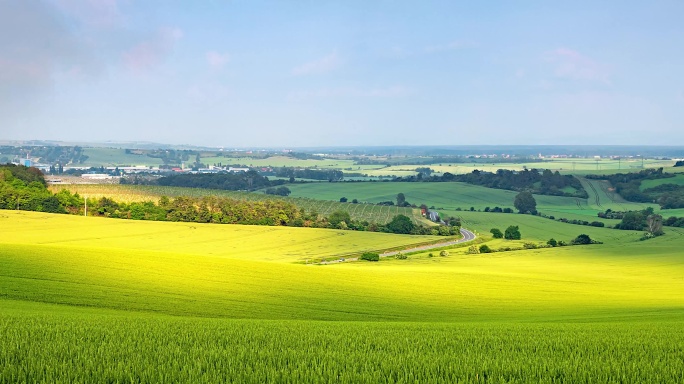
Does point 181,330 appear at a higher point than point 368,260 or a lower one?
higher

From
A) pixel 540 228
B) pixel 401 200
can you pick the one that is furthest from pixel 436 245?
pixel 401 200

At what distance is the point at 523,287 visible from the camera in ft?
112

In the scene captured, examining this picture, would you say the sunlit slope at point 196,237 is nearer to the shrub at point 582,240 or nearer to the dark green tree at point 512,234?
the dark green tree at point 512,234

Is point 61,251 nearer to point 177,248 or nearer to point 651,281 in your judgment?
point 177,248

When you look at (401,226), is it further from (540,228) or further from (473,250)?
(540,228)

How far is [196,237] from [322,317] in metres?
45.4

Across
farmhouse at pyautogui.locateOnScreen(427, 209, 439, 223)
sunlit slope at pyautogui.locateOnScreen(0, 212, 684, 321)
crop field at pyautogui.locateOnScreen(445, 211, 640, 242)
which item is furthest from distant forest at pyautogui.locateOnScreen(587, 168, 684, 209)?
sunlit slope at pyautogui.locateOnScreen(0, 212, 684, 321)

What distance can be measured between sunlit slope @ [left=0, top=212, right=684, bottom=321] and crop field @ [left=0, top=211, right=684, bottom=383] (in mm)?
100

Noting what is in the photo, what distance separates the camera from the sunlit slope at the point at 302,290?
2325 centimetres

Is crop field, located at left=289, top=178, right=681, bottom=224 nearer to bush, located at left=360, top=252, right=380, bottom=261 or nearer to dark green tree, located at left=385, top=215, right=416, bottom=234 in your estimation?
dark green tree, located at left=385, top=215, right=416, bottom=234

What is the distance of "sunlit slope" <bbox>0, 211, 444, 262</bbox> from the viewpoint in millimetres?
57969

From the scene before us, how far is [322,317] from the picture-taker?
22047mm

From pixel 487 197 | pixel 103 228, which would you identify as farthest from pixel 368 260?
pixel 487 197

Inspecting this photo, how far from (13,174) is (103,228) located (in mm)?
31709
